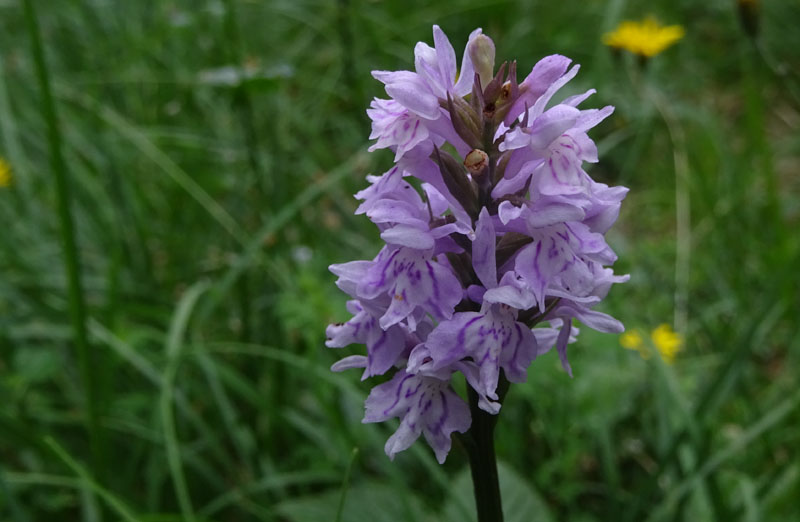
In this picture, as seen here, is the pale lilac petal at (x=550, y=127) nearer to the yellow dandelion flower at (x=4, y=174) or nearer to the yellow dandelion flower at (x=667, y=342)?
the yellow dandelion flower at (x=667, y=342)

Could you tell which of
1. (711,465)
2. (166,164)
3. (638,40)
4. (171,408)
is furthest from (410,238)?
(638,40)

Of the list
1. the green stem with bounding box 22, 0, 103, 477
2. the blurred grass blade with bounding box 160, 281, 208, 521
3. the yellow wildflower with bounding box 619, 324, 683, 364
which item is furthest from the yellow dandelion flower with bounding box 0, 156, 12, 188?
the yellow wildflower with bounding box 619, 324, 683, 364

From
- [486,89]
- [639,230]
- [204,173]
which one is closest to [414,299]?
[486,89]

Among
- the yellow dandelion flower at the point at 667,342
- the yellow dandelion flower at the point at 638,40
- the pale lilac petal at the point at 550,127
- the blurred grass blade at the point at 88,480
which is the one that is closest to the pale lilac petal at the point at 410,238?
the pale lilac petal at the point at 550,127

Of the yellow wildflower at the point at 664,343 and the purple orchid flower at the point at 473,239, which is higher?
the purple orchid flower at the point at 473,239

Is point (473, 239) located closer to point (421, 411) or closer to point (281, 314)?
point (421, 411)

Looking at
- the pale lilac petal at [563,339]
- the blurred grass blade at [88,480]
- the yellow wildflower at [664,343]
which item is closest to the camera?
the pale lilac petal at [563,339]

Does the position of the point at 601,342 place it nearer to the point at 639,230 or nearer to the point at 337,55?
the point at 639,230

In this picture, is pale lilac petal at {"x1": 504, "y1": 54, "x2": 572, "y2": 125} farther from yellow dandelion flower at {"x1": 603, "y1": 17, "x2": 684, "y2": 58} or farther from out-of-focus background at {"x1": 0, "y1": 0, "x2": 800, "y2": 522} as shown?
yellow dandelion flower at {"x1": 603, "y1": 17, "x2": 684, "y2": 58}
